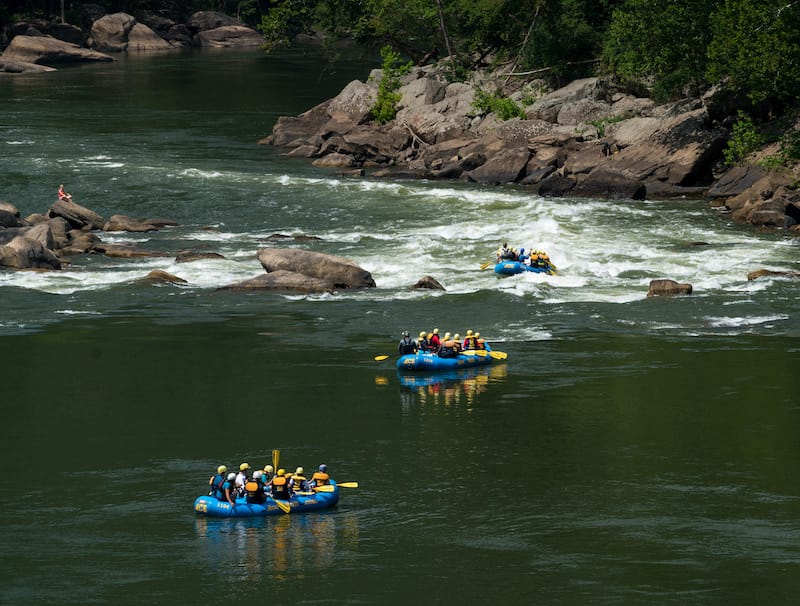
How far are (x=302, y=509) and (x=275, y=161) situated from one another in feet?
169

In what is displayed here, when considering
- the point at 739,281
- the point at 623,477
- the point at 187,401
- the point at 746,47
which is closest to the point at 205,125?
the point at 746,47

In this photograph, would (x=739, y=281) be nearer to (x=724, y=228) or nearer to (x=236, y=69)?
(x=724, y=228)

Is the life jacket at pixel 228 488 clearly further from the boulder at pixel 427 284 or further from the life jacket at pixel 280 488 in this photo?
the boulder at pixel 427 284

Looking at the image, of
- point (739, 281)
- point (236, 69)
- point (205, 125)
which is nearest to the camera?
point (739, 281)

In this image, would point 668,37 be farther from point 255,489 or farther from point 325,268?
point 255,489

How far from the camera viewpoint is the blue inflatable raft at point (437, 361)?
4281cm

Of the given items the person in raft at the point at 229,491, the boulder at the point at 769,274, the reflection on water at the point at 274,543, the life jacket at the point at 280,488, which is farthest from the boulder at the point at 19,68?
the reflection on water at the point at 274,543

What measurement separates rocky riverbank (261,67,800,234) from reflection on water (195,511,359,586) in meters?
35.7

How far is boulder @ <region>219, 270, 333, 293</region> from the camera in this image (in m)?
52.1

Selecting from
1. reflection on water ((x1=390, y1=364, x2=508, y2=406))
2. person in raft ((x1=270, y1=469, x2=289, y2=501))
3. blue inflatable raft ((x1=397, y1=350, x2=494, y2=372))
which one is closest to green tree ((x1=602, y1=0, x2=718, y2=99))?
blue inflatable raft ((x1=397, y1=350, x2=494, y2=372))

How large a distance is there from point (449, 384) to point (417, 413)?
3.46 m

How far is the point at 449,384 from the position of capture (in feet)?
141

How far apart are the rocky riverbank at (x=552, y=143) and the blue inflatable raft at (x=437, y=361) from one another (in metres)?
23.4

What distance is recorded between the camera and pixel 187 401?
40.3 meters
